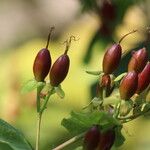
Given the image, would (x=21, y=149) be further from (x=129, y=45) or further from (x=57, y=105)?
(x=57, y=105)

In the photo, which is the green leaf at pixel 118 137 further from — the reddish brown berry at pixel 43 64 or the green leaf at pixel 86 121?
the reddish brown berry at pixel 43 64

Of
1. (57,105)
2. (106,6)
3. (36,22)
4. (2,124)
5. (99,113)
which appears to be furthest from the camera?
(36,22)

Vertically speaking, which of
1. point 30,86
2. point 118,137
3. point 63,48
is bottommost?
point 63,48

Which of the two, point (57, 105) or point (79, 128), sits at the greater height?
point (79, 128)

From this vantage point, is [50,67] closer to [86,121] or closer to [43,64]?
[43,64]


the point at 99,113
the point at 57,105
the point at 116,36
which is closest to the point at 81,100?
the point at 57,105

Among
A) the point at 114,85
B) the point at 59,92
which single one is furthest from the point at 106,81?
the point at 59,92
